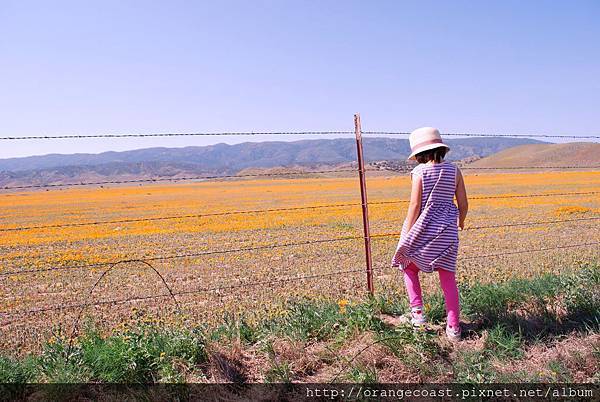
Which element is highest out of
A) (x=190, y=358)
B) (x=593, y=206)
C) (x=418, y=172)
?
(x=418, y=172)

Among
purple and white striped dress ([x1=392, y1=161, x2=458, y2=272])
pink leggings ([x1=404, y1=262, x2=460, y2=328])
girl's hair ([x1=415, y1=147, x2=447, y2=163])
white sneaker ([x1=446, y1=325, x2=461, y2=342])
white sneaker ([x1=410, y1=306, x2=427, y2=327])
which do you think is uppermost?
girl's hair ([x1=415, y1=147, x2=447, y2=163])

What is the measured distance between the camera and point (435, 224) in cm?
415

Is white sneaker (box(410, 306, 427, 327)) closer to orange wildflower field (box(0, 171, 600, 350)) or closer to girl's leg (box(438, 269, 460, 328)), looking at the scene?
girl's leg (box(438, 269, 460, 328))

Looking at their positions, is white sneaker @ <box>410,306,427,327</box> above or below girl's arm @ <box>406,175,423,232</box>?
below

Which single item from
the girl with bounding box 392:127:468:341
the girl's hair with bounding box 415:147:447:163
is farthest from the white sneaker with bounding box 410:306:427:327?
the girl's hair with bounding box 415:147:447:163

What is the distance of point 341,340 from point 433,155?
1.76 meters

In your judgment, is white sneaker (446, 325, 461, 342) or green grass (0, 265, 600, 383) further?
white sneaker (446, 325, 461, 342)

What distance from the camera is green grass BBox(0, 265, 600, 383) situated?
12.1 feet

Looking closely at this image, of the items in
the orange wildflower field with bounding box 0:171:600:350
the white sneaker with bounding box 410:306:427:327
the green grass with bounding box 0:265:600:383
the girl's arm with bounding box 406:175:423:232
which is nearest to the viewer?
the green grass with bounding box 0:265:600:383

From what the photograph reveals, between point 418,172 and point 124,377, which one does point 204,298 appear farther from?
point 418,172

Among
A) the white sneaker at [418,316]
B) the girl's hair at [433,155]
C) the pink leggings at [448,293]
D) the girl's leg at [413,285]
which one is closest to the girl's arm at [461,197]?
the girl's hair at [433,155]

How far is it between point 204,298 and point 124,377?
4891mm

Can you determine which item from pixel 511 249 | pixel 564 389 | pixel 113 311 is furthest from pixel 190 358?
pixel 511 249

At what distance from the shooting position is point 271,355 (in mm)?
3934
